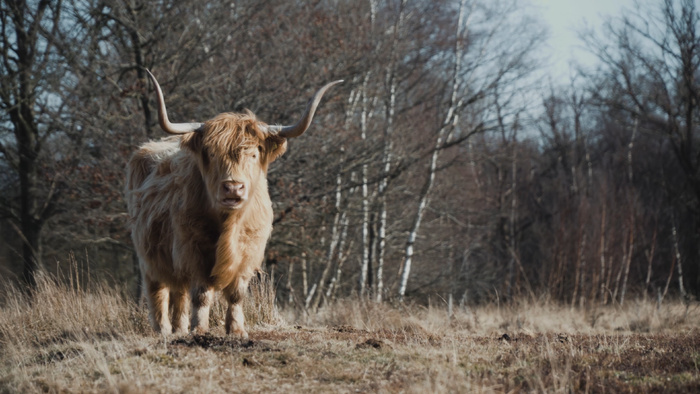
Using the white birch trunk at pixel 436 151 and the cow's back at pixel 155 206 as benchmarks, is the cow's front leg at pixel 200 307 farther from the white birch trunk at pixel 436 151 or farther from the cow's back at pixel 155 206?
the white birch trunk at pixel 436 151

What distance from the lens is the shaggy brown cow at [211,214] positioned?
5.22 m

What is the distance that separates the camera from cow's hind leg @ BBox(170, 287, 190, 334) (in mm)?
5973

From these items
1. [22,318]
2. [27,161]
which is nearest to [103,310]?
[22,318]

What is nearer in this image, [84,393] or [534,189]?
[84,393]

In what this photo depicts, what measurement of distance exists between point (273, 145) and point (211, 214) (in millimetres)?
766

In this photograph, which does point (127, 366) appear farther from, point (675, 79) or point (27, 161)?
Answer: point (675, 79)

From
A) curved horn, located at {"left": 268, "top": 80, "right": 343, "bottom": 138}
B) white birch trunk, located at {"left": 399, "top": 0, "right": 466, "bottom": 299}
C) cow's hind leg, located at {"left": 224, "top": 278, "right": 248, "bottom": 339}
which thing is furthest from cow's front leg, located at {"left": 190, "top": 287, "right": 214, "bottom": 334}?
white birch trunk, located at {"left": 399, "top": 0, "right": 466, "bottom": 299}

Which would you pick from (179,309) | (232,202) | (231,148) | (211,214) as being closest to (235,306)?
(179,309)

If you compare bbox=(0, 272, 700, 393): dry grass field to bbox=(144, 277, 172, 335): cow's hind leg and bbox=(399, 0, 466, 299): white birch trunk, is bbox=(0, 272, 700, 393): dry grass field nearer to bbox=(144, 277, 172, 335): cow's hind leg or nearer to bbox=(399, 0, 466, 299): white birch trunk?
bbox=(144, 277, 172, 335): cow's hind leg

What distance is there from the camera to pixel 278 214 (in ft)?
39.8

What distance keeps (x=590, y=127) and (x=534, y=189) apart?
5.61m

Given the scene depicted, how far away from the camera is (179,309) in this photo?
6039 mm

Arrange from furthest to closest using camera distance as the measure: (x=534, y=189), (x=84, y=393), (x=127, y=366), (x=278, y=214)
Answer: (x=534, y=189), (x=278, y=214), (x=127, y=366), (x=84, y=393)

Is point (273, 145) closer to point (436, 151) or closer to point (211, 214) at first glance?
point (211, 214)
